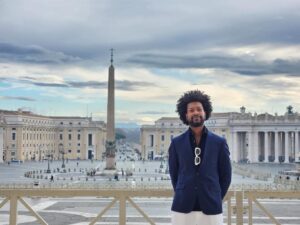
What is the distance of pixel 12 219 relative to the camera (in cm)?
939

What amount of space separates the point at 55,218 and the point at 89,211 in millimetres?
2589

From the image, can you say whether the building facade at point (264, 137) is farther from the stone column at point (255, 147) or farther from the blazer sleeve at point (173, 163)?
the blazer sleeve at point (173, 163)

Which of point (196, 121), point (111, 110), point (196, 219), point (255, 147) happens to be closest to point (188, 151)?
point (196, 121)

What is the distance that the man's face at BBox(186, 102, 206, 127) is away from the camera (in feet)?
21.9

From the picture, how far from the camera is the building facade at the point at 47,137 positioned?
14662 centimetres

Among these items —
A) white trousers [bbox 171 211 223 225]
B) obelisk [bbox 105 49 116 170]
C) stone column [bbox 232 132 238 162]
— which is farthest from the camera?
stone column [bbox 232 132 238 162]

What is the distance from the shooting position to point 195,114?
265 inches

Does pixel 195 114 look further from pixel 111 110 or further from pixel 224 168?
pixel 111 110

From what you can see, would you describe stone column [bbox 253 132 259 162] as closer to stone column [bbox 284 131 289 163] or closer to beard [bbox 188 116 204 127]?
stone column [bbox 284 131 289 163]

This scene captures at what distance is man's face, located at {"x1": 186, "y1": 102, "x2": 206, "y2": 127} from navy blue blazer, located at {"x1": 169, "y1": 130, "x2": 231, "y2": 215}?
0.17m

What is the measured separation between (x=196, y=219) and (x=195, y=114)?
48.1 inches

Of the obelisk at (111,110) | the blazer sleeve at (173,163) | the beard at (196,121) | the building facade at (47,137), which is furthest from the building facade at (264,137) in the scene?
the beard at (196,121)

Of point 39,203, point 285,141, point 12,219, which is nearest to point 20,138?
point 285,141

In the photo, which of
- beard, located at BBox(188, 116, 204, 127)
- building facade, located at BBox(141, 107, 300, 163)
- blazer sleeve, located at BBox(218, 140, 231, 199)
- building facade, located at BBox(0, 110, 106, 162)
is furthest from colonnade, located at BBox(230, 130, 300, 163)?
beard, located at BBox(188, 116, 204, 127)
